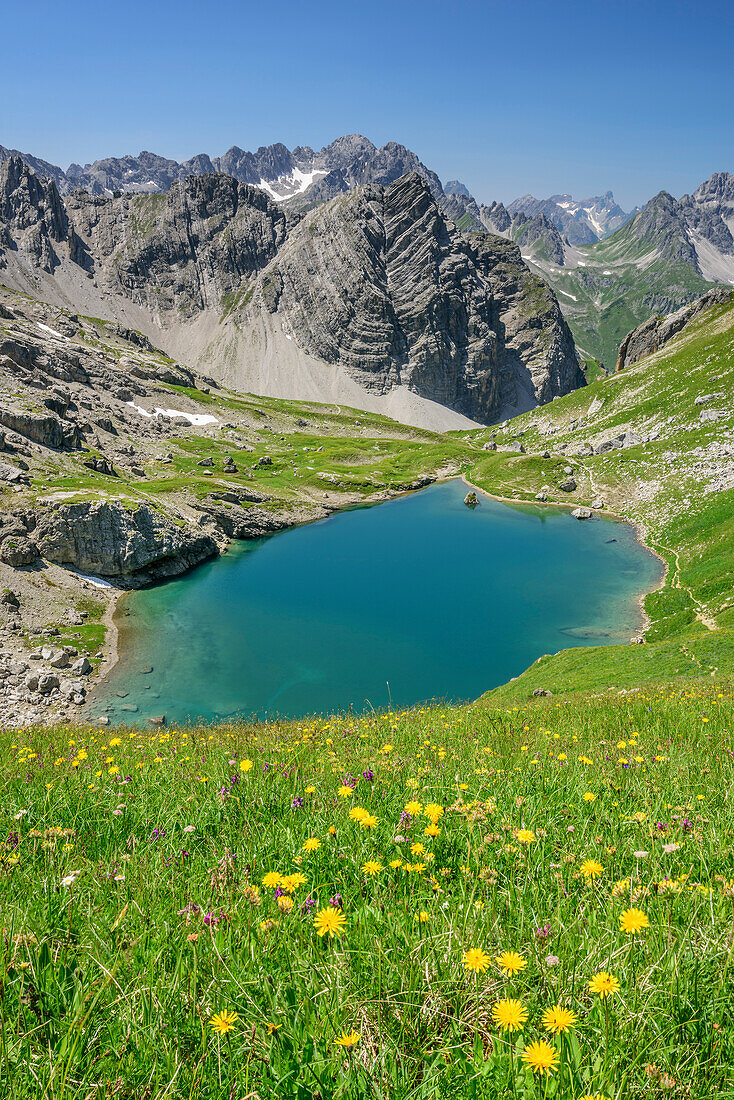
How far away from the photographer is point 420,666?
40875mm

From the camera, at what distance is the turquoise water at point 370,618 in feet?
128

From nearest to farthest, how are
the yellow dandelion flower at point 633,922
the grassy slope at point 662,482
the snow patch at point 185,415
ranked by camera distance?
1. the yellow dandelion flower at point 633,922
2. the grassy slope at point 662,482
3. the snow patch at point 185,415

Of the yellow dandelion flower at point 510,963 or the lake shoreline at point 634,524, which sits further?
the lake shoreline at point 634,524

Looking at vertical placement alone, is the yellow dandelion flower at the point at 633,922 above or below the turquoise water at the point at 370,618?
above

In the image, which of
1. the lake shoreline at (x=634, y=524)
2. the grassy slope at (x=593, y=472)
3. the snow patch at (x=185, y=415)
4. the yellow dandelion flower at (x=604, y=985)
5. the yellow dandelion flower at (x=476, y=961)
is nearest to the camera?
the yellow dandelion flower at (x=604, y=985)

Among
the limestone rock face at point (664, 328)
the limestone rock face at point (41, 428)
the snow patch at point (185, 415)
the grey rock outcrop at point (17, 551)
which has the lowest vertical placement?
the grey rock outcrop at point (17, 551)

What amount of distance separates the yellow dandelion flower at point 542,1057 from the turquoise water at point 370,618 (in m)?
25.3

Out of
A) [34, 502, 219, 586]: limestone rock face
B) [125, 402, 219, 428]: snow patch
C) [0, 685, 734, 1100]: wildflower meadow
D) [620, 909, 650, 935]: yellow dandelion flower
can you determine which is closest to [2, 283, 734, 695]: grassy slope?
[34, 502, 219, 586]: limestone rock face

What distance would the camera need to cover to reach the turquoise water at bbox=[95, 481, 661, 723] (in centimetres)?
3891

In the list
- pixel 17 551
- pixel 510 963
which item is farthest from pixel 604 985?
pixel 17 551

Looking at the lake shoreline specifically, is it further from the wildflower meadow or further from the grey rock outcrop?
the grey rock outcrop

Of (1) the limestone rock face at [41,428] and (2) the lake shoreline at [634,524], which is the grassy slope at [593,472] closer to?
(2) the lake shoreline at [634,524]

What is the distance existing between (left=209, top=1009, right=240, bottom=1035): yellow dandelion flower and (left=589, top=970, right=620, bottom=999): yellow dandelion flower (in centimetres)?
151

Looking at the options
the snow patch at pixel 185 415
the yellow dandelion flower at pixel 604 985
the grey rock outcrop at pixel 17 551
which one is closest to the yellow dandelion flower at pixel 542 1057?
the yellow dandelion flower at pixel 604 985
